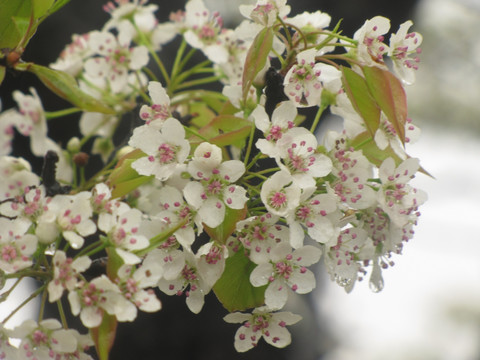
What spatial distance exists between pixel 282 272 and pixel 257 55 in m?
0.26

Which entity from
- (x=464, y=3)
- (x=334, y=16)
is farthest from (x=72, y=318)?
(x=464, y=3)

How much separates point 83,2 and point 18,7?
0.92 meters

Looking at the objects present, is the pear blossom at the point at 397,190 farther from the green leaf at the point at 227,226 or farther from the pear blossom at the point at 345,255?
the green leaf at the point at 227,226

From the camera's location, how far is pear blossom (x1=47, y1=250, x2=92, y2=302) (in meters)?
0.59

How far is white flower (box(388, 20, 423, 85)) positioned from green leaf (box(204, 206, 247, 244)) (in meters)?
0.29

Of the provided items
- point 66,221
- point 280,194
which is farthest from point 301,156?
point 66,221

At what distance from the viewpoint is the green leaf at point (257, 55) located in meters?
0.69

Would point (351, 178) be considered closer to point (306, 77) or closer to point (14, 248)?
point (306, 77)

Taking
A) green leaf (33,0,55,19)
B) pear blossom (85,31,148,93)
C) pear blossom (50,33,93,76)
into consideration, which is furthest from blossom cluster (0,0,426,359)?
pear blossom (50,33,93,76)

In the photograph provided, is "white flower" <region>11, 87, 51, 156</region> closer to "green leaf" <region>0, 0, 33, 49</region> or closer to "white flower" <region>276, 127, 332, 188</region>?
"green leaf" <region>0, 0, 33, 49</region>

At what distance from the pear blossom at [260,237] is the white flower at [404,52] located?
26 centimetres

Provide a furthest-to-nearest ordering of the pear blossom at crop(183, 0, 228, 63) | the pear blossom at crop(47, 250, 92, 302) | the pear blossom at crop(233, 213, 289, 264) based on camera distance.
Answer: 1. the pear blossom at crop(183, 0, 228, 63)
2. the pear blossom at crop(233, 213, 289, 264)
3. the pear blossom at crop(47, 250, 92, 302)

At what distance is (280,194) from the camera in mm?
673

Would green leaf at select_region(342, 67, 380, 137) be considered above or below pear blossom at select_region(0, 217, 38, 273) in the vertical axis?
above
